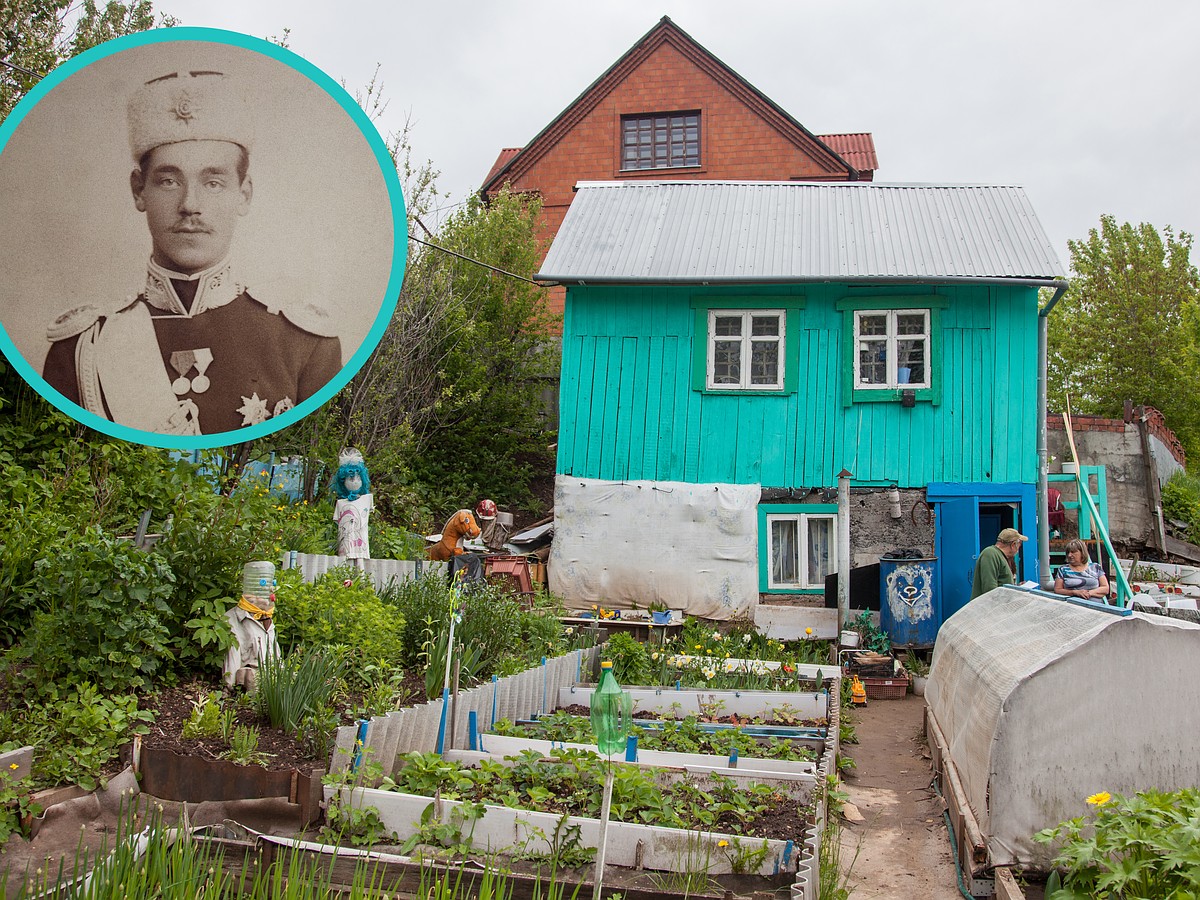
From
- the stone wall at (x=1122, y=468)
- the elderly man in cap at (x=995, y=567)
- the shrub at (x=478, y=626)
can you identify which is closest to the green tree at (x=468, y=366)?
the shrub at (x=478, y=626)

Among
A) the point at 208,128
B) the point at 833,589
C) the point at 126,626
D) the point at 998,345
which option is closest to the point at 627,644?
the point at 833,589

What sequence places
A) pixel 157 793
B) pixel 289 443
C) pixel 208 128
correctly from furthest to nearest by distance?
pixel 289 443, pixel 208 128, pixel 157 793

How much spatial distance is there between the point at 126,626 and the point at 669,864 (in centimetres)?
323

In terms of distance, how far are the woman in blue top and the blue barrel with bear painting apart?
174cm

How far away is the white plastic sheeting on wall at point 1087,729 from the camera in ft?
17.1

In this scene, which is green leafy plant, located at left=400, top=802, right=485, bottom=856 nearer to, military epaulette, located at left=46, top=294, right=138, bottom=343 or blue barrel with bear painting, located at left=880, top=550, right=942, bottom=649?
military epaulette, located at left=46, top=294, right=138, bottom=343

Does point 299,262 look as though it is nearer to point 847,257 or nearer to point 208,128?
point 208,128

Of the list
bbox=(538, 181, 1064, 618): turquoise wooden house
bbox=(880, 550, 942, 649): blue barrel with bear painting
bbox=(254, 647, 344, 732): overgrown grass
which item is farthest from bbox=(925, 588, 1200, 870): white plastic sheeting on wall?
bbox=(538, 181, 1064, 618): turquoise wooden house

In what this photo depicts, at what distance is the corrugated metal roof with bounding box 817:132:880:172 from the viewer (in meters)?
24.1

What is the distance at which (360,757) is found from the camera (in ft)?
17.5

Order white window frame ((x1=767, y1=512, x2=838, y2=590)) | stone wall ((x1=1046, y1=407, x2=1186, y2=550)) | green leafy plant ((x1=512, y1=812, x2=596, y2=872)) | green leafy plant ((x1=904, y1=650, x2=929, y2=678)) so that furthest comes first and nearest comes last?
stone wall ((x1=1046, y1=407, x2=1186, y2=550))
white window frame ((x1=767, y1=512, x2=838, y2=590))
green leafy plant ((x1=904, y1=650, x2=929, y2=678))
green leafy plant ((x1=512, y1=812, x2=596, y2=872))

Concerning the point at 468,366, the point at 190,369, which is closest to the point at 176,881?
the point at 190,369

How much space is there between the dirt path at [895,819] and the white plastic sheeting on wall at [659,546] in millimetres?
3652

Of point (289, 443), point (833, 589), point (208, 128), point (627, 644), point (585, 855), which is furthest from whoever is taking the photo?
point (833, 589)
